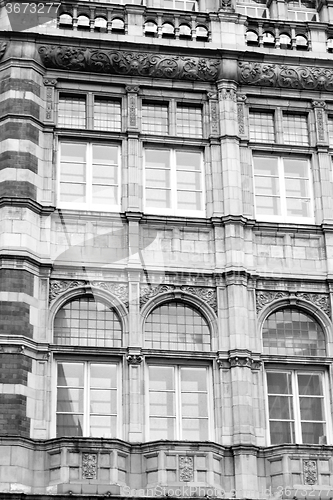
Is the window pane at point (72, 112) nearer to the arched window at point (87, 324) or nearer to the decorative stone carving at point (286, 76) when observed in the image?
the decorative stone carving at point (286, 76)

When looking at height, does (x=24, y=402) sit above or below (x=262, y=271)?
below

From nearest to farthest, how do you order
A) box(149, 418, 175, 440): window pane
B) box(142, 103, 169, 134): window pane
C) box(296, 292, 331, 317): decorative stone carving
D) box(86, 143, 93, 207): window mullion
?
box(149, 418, 175, 440): window pane < box(296, 292, 331, 317): decorative stone carving < box(86, 143, 93, 207): window mullion < box(142, 103, 169, 134): window pane

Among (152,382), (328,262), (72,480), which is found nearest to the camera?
(72,480)

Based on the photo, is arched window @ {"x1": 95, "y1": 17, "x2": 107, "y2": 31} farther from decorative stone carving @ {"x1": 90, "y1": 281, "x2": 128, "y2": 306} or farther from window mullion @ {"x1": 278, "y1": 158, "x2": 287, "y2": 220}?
decorative stone carving @ {"x1": 90, "y1": 281, "x2": 128, "y2": 306}

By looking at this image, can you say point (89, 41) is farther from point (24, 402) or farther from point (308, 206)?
point (24, 402)

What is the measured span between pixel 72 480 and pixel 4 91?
1148 centimetres

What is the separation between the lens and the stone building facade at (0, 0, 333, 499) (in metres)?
26.4

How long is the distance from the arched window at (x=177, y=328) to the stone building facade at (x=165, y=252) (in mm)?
Answer: 42

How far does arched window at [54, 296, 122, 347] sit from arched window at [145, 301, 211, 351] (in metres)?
0.94

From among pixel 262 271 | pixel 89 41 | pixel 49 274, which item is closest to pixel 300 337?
pixel 262 271

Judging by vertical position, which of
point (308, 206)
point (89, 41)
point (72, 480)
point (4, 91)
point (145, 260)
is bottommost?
point (72, 480)

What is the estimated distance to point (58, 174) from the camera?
29750 mm

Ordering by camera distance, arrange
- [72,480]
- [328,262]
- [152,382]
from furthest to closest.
Answer: [328,262] → [152,382] → [72,480]

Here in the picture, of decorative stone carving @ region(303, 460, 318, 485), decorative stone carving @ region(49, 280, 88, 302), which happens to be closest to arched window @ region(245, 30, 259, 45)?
decorative stone carving @ region(49, 280, 88, 302)
